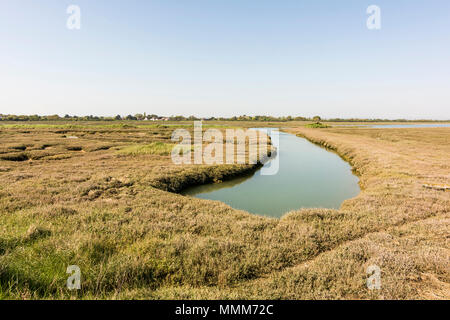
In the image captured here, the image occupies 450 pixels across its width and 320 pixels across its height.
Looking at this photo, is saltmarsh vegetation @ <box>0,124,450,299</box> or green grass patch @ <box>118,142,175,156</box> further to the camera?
green grass patch @ <box>118,142,175,156</box>

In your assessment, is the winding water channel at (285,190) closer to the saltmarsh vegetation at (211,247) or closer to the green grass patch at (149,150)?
the saltmarsh vegetation at (211,247)

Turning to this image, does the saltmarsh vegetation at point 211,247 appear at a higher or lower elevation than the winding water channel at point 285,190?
higher

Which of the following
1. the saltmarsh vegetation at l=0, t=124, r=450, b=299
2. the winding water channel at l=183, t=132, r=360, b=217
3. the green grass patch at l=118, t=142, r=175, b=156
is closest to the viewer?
the saltmarsh vegetation at l=0, t=124, r=450, b=299

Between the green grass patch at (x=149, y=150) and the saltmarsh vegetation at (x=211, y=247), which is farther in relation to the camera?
the green grass patch at (x=149, y=150)

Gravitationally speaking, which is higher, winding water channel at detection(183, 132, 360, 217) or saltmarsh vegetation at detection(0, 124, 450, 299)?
saltmarsh vegetation at detection(0, 124, 450, 299)

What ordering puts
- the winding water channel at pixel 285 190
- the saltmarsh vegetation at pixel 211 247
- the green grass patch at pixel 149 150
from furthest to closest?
the green grass patch at pixel 149 150, the winding water channel at pixel 285 190, the saltmarsh vegetation at pixel 211 247

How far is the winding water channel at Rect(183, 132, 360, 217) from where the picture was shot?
14.0 m

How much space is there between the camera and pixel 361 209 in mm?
10367

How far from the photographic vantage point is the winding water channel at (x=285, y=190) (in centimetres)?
1396

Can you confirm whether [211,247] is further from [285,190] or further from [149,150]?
[149,150]

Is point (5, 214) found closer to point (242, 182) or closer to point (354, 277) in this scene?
point (354, 277)

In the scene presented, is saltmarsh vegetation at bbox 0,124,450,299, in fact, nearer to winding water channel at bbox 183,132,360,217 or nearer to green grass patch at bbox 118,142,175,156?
winding water channel at bbox 183,132,360,217

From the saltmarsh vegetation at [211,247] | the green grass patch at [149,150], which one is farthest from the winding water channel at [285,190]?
the green grass patch at [149,150]

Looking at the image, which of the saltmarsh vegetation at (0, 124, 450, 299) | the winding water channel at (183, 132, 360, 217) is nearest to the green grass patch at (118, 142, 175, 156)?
the winding water channel at (183, 132, 360, 217)
